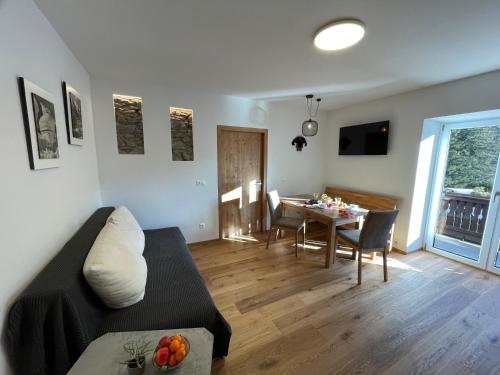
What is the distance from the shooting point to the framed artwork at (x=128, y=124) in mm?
2738

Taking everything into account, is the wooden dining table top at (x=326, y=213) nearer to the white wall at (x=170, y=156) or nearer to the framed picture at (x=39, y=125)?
the white wall at (x=170, y=156)

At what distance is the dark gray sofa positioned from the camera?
0.98 metres

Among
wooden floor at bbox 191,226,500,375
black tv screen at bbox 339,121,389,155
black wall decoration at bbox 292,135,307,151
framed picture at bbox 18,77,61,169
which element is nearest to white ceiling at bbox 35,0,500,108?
framed picture at bbox 18,77,61,169

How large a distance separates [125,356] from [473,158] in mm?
4084

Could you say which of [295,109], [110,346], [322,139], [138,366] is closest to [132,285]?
[110,346]

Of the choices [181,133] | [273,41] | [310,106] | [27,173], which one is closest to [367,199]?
[310,106]

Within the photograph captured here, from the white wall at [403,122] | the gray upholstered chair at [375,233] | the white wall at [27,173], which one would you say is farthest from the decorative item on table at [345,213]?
the white wall at [27,173]

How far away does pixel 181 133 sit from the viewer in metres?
3.11

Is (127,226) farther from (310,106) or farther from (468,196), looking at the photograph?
(468,196)

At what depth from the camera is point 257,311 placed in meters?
2.01

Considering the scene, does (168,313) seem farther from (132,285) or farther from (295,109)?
(295,109)

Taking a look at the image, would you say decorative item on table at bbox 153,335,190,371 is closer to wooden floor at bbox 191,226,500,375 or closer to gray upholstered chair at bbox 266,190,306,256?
wooden floor at bbox 191,226,500,375

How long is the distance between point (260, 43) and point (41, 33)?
4.94 ft

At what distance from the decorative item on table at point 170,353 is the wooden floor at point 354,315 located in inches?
32.3
